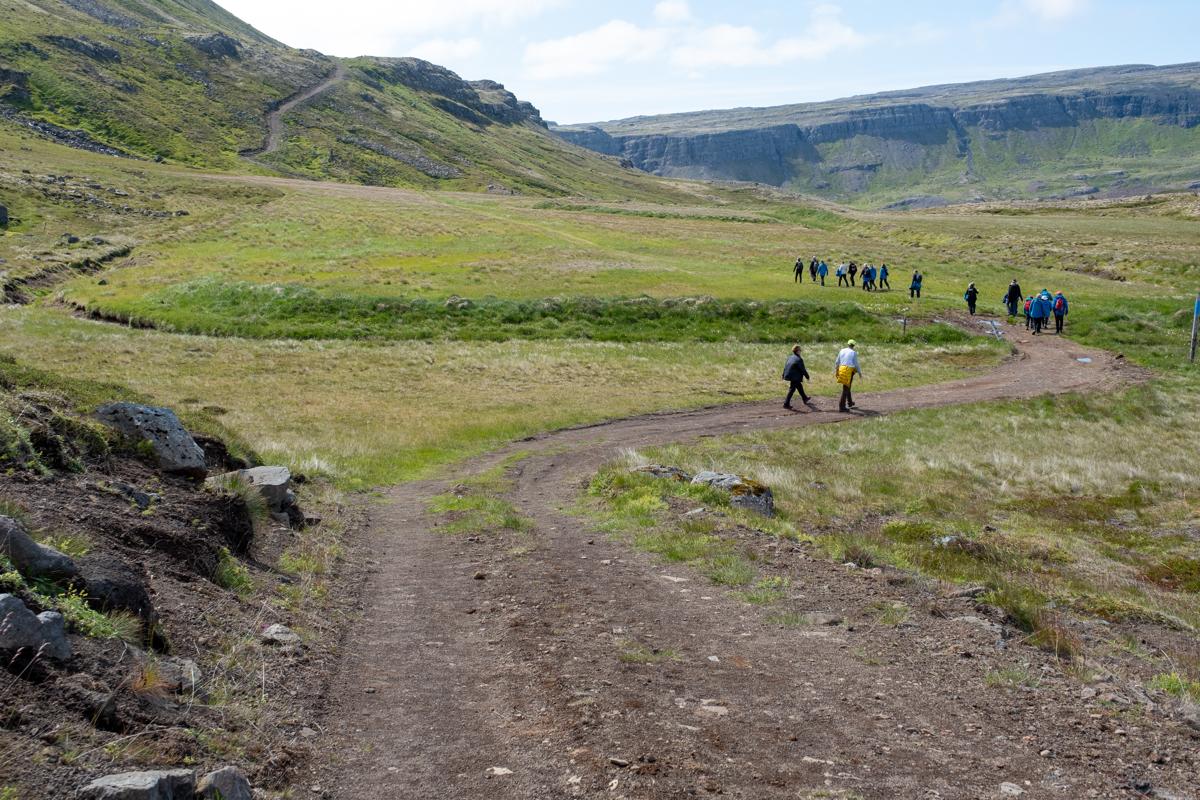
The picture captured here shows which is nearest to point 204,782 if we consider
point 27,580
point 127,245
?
point 27,580

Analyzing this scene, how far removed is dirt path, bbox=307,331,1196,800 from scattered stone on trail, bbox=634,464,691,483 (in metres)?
4.88

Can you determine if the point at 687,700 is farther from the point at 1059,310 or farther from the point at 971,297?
the point at 971,297

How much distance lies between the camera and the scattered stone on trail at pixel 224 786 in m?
Result: 5.35

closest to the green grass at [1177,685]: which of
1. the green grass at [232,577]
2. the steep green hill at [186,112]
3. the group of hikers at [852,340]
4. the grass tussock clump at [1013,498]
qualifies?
the grass tussock clump at [1013,498]

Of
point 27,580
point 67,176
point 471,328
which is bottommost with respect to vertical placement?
point 471,328

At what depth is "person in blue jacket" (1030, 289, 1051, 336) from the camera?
46.4 meters

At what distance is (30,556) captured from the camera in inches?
271

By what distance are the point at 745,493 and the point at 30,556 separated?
11.8 meters

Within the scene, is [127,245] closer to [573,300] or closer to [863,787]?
[573,300]

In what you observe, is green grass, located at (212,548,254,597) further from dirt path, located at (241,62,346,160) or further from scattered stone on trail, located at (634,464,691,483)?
dirt path, located at (241,62,346,160)

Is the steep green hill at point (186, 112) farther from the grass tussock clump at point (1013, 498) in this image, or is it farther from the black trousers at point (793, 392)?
the grass tussock clump at point (1013, 498)

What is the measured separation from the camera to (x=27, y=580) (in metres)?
6.73

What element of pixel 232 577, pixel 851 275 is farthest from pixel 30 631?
pixel 851 275

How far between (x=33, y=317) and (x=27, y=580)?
41.2 meters
